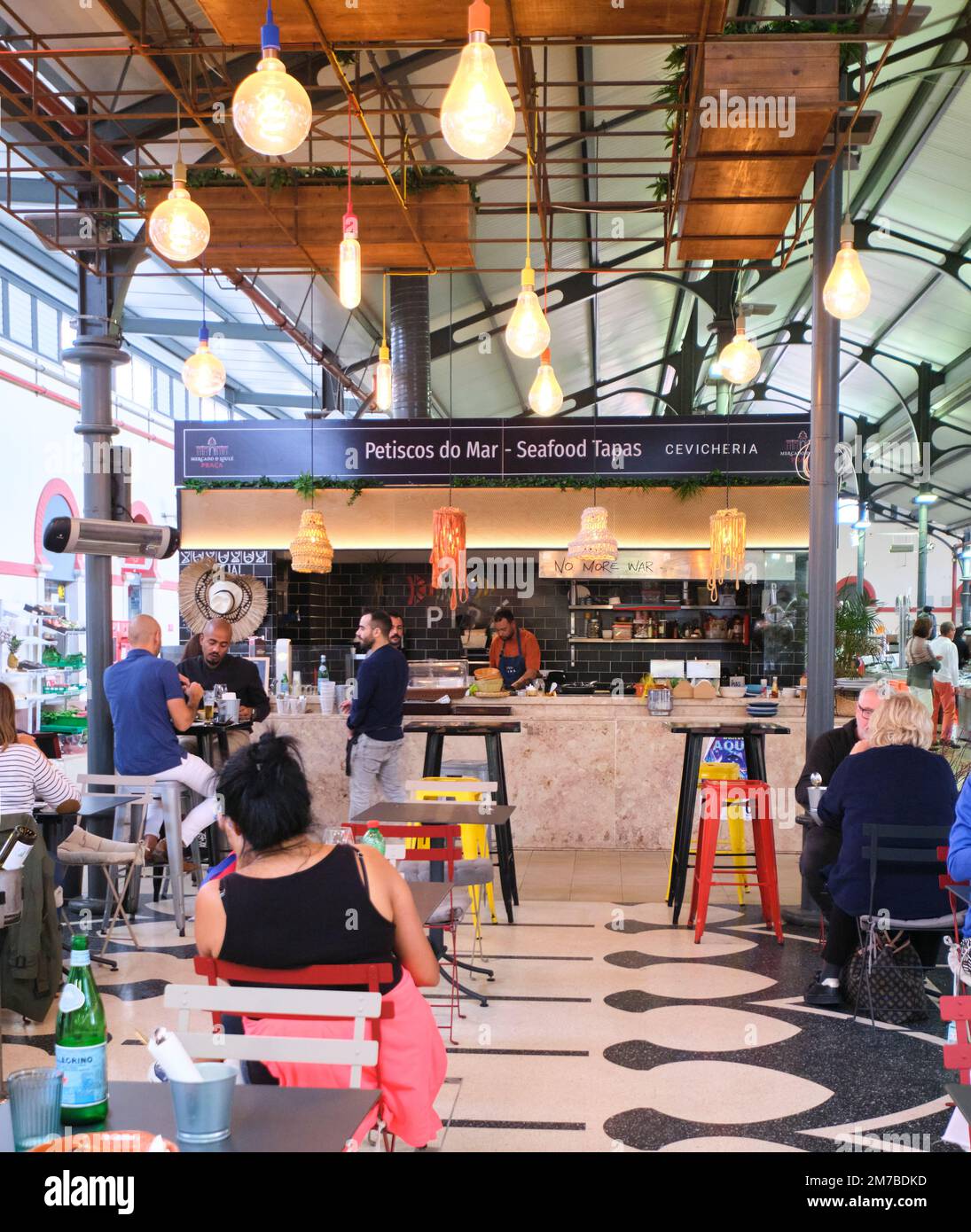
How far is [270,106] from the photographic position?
11.1 feet

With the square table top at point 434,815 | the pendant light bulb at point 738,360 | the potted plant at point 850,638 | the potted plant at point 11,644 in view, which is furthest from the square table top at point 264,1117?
the potted plant at point 11,644

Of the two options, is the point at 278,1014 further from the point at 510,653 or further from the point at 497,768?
the point at 510,653

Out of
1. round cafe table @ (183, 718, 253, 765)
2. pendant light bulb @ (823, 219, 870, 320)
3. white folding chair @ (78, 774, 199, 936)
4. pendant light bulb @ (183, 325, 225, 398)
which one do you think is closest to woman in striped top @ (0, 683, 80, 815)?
white folding chair @ (78, 774, 199, 936)

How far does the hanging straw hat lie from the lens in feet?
36.8

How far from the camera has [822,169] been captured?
641 centimetres

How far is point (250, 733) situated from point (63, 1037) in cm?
631

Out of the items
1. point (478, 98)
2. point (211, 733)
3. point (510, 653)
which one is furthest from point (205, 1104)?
point (510, 653)

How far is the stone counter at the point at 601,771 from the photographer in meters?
8.47

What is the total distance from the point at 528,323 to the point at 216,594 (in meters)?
6.63

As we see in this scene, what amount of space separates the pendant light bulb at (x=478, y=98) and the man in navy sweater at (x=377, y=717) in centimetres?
417

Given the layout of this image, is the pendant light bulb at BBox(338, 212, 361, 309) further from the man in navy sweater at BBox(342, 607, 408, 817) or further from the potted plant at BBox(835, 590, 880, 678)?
the potted plant at BBox(835, 590, 880, 678)

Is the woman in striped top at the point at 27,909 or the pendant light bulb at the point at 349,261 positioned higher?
the pendant light bulb at the point at 349,261

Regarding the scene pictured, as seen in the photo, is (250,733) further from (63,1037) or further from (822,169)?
(63,1037)

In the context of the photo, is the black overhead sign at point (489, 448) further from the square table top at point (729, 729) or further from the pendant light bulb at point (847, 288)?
the pendant light bulb at point (847, 288)
